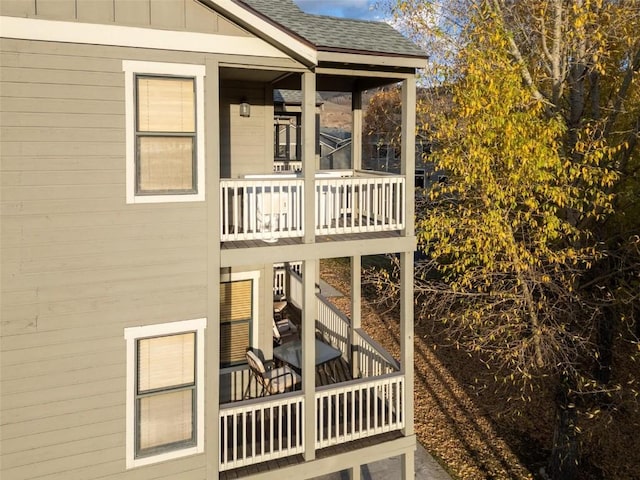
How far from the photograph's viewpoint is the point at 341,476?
10.5 metres

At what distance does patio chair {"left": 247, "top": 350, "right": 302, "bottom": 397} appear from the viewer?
9188 millimetres

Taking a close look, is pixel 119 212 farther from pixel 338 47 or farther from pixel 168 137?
pixel 338 47

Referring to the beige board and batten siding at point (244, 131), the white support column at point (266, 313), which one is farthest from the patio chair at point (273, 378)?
the beige board and batten siding at point (244, 131)

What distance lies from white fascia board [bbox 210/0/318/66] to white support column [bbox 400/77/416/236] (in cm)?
169

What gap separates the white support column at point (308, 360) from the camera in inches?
309

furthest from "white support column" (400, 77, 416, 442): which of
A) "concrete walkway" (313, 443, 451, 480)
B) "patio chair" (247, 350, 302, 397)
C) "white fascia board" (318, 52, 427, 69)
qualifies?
"concrete walkway" (313, 443, 451, 480)

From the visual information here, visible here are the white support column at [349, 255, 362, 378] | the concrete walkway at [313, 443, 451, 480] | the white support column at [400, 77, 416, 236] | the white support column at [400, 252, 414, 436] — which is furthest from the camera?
the white support column at [349, 255, 362, 378]

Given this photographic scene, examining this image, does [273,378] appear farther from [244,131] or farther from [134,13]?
[134,13]

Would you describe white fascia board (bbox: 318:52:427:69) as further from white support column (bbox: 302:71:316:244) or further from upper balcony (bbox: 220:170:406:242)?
upper balcony (bbox: 220:170:406:242)

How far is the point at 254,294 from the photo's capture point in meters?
10.3

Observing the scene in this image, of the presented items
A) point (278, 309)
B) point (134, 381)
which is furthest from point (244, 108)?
point (278, 309)

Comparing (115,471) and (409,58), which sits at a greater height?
(409,58)

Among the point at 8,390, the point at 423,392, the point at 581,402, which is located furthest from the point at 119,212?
the point at 423,392

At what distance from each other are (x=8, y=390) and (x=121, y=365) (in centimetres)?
130
